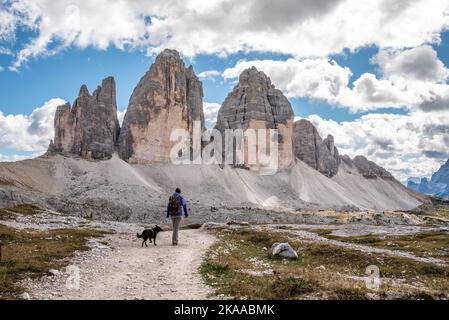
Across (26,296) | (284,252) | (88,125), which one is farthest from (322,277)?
(88,125)

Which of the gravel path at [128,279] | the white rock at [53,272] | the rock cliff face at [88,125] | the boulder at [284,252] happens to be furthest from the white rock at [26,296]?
the rock cliff face at [88,125]

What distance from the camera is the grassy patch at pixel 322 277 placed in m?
13.9

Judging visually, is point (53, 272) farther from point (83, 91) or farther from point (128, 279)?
point (83, 91)

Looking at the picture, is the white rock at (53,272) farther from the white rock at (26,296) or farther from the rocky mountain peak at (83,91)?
the rocky mountain peak at (83,91)

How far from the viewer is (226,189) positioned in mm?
185250

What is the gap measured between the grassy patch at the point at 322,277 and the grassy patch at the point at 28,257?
7326 millimetres

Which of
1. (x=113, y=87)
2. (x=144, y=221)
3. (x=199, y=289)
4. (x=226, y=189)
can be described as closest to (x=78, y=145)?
(x=113, y=87)

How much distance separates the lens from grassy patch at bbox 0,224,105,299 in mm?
14994

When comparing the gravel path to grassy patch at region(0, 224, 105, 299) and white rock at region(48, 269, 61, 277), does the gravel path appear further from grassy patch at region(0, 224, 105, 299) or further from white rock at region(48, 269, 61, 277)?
grassy patch at region(0, 224, 105, 299)

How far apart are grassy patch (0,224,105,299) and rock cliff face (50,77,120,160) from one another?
157 meters

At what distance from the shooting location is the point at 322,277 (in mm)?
17359

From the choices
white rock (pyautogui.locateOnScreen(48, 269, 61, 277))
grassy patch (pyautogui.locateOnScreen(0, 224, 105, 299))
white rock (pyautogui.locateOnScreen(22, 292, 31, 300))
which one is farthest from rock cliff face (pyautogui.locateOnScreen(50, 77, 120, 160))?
white rock (pyautogui.locateOnScreen(22, 292, 31, 300))

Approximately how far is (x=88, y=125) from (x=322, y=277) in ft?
598
